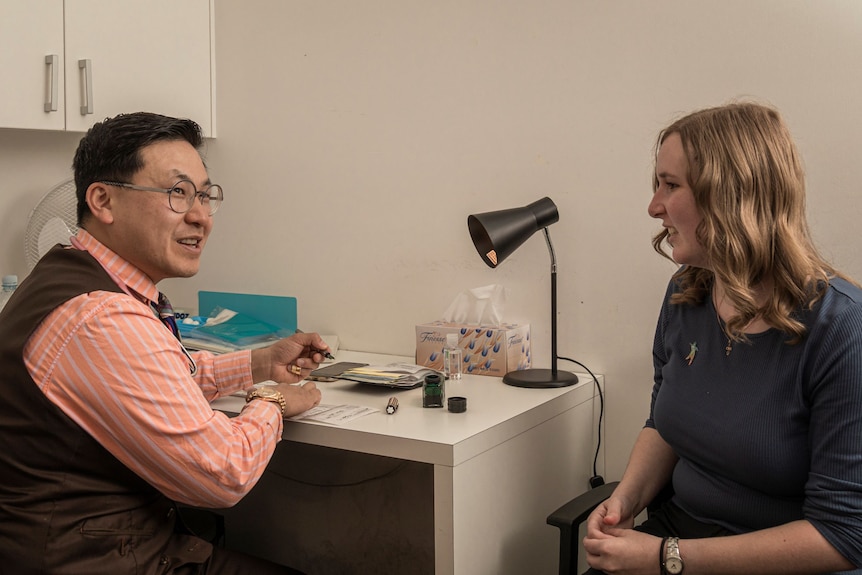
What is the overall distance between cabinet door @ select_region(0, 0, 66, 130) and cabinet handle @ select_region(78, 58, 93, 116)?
54 mm

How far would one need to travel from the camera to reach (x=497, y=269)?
7.28 feet

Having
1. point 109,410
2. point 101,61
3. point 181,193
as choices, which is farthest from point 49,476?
point 101,61

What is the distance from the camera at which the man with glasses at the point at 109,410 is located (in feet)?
4.33

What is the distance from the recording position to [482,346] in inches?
83.1

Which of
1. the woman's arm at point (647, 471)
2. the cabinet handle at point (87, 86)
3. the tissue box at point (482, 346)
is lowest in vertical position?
the woman's arm at point (647, 471)

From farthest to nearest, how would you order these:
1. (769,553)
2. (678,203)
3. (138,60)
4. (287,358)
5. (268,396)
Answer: (138,60) < (287,358) < (268,396) < (678,203) < (769,553)

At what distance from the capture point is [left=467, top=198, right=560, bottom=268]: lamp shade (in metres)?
1.85

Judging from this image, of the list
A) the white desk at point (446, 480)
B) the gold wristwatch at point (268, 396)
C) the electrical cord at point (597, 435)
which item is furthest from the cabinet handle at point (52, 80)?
the electrical cord at point (597, 435)

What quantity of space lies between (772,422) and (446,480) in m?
0.57

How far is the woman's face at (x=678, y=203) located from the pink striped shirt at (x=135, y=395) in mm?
847

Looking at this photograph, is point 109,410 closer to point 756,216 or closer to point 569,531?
point 569,531

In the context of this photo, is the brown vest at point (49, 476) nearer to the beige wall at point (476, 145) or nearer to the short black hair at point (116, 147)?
the short black hair at point (116, 147)

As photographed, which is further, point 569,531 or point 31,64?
point 31,64

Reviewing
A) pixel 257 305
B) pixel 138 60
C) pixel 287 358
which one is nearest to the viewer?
pixel 287 358
